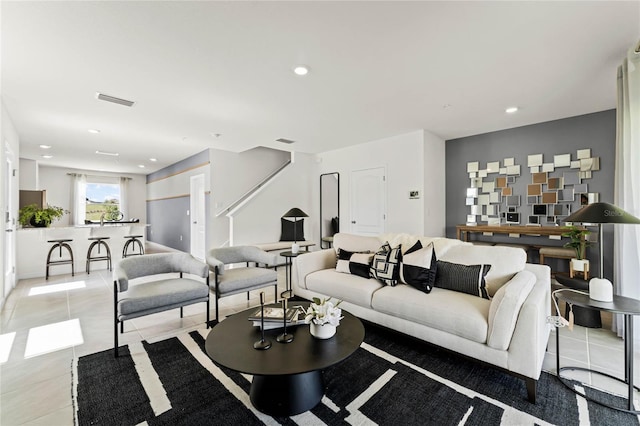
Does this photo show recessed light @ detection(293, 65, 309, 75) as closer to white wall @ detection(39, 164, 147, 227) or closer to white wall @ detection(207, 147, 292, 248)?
white wall @ detection(207, 147, 292, 248)

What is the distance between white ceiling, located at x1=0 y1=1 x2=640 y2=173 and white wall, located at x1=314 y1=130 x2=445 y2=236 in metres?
0.62

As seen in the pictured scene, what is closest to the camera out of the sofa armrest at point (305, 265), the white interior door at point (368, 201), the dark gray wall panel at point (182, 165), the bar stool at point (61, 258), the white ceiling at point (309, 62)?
the white ceiling at point (309, 62)

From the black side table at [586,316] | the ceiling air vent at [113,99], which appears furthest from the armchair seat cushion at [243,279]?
the black side table at [586,316]

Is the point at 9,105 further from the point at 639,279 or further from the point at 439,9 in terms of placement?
the point at 639,279

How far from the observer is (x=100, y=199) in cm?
972

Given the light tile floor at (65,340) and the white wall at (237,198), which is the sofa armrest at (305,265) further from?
the white wall at (237,198)

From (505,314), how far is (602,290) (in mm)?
693

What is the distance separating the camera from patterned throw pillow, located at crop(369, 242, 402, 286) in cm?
283

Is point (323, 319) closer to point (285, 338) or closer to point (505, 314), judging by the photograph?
point (285, 338)

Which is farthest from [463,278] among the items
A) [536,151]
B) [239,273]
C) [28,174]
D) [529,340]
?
[28,174]

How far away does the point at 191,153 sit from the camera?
6.80 m

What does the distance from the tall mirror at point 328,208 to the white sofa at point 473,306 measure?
3428 millimetres

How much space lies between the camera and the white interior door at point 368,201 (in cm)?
561

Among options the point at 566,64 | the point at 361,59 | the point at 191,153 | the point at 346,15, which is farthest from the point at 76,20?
the point at 191,153
